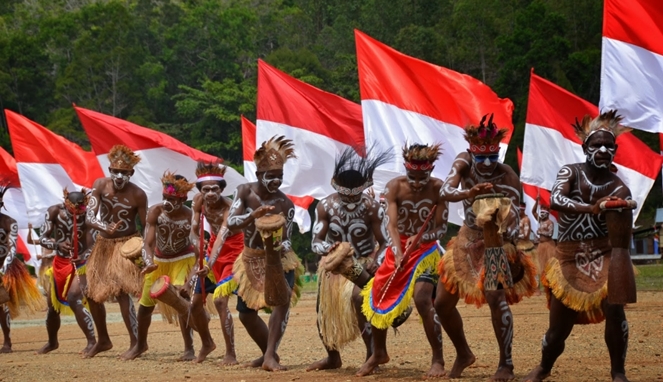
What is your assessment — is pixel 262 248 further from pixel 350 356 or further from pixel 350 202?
pixel 350 356

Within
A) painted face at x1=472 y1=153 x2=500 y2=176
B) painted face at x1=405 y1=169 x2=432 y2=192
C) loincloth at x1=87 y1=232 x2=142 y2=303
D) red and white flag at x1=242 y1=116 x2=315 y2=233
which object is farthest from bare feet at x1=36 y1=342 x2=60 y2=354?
painted face at x1=472 y1=153 x2=500 y2=176

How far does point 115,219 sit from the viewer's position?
43.8 ft

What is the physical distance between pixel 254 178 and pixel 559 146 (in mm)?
6939

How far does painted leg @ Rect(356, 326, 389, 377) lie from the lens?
1015 centimetres

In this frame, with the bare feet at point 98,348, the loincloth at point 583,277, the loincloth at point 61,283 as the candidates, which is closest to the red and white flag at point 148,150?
the loincloth at point 61,283

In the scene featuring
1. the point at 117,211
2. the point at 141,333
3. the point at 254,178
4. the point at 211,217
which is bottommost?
the point at 141,333

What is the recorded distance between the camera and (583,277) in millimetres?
8477

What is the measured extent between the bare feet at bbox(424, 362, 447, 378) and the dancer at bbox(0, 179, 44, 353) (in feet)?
21.1

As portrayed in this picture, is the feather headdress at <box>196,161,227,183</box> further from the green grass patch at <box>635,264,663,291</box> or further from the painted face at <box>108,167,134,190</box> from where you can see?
the green grass patch at <box>635,264,663,291</box>

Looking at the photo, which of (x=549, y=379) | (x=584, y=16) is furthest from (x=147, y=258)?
(x=584, y=16)

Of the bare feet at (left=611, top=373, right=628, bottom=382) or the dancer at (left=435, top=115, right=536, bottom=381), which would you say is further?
the dancer at (left=435, top=115, right=536, bottom=381)

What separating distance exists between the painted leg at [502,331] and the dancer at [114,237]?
5.19 metres

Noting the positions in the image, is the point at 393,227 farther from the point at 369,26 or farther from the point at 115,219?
the point at 369,26

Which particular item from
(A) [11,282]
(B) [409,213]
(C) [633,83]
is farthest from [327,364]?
(C) [633,83]
